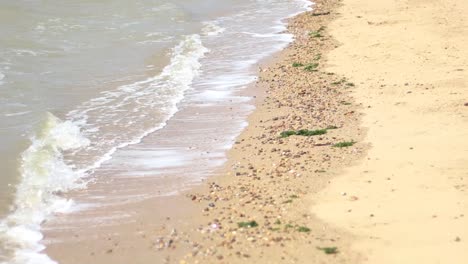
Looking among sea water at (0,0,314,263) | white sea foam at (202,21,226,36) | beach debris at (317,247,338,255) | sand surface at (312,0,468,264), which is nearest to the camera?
beach debris at (317,247,338,255)

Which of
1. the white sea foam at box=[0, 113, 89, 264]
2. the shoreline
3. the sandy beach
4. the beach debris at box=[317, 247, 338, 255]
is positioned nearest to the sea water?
the white sea foam at box=[0, 113, 89, 264]

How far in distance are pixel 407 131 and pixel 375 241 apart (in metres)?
4.03

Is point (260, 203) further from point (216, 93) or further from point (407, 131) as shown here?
point (216, 93)

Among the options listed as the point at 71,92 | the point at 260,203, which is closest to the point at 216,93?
the point at 71,92

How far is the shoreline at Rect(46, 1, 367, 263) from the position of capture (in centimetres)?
760

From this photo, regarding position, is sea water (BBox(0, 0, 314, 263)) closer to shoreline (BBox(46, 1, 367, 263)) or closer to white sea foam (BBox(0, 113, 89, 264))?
white sea foam (BBox(0, 113, 89, 264))

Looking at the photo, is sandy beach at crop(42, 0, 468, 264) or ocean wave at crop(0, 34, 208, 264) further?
ocean wave at crop(0, 34, 208, 264)

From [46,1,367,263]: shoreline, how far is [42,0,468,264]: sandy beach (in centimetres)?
2

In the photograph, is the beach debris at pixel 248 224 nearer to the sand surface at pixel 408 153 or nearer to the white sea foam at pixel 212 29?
Answer: the sand surface at pixel 408 153

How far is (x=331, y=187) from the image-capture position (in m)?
9.21

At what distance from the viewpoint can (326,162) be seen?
10.2m

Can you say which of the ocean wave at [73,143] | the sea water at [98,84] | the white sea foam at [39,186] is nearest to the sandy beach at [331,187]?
the white sea foam at [39,186]

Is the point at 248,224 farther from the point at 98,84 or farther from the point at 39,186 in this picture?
the point at 98,84

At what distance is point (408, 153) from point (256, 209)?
2.54 meters
